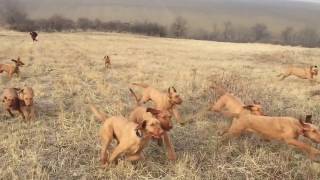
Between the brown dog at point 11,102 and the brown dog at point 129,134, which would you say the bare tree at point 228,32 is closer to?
the brown dog at point 11,102

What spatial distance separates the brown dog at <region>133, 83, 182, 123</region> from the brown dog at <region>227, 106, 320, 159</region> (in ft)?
3.93

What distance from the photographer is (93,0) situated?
10819 cm

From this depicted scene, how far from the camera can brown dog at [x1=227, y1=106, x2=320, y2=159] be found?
24.0ft

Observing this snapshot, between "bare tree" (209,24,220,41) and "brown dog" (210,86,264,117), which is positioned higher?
"brown dog" (210,86,264,117)

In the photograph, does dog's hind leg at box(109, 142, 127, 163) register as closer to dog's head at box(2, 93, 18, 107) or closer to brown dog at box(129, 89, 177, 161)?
brown dog at box(129, 89, 177, 161)

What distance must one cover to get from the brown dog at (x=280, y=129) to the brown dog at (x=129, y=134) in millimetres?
2127

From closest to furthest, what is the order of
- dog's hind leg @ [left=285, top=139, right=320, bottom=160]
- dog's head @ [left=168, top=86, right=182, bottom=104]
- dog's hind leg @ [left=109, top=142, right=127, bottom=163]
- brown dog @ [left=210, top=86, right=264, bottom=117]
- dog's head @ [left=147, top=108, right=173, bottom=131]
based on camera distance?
dog's head @ [left=147, top=108, right=173, bottom=131] < dog's hind leg @ [left=109, top=142, right=127, bottom=163] < dog's hind leg @ [left=285, top=139, right=320, bottom=160] < dog's head @ [left=168, top=86, right=182, bottom=104] < brown dog @ [left=210, top=86, right=264, bottom=117]

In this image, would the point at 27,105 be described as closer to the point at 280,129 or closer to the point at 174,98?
the point at 174,98

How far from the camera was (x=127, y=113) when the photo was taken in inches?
414

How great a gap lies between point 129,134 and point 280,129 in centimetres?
260

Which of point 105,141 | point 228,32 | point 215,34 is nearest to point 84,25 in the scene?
point 215,34

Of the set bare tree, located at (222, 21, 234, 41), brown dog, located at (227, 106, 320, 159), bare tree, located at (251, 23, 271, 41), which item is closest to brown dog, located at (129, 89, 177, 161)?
brown dog, located at (227, 106, 320, 159)

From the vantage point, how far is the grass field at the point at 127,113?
7195mm

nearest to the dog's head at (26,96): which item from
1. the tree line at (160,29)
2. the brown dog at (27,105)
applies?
the brown dog at (27,105)
